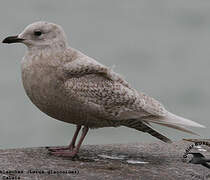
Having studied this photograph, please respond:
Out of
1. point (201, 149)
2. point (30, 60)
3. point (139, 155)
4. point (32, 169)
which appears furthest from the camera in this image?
point (201, 149)

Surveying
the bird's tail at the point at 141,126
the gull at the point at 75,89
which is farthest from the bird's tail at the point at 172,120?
the bird's tail at the point at 141,126

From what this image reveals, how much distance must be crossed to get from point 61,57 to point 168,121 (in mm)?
1787

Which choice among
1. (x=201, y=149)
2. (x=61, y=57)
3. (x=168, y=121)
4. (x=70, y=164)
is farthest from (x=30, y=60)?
(x=201, y=149)

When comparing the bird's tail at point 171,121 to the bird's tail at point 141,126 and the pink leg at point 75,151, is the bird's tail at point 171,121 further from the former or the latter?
the pink leg at point 75,151

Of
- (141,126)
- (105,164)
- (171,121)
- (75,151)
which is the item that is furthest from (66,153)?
(171,121)

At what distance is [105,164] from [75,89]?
108 cm

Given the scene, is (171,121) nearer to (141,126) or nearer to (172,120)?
(172,120)

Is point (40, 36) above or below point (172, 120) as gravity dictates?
above

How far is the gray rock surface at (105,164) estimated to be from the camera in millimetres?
7607

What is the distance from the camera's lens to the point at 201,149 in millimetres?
9789

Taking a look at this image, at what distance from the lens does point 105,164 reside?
824 centimetres

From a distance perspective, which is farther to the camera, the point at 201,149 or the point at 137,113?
the point at 201,149

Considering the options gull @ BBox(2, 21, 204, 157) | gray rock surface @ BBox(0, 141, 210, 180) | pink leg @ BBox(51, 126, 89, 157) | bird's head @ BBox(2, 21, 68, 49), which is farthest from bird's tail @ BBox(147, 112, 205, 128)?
bird's head @ BBox(2, 21, 68, 49)

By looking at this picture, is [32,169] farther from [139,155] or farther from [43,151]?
[139,155]
